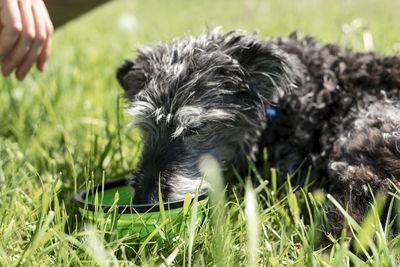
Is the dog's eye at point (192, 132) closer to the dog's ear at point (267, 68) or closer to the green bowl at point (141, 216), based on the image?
the dog's ear at point (267, 68)

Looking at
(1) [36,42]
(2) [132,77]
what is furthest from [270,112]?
(1) [36,42]

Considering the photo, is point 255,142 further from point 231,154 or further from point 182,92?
point 182,92

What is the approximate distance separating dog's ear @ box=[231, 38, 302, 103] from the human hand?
1.59m

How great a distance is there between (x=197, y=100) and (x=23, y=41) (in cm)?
147

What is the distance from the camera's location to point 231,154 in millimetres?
3666

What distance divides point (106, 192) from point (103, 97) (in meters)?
2.90

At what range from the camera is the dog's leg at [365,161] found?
9.02 ft

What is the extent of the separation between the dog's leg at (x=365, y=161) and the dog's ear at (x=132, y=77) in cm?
173

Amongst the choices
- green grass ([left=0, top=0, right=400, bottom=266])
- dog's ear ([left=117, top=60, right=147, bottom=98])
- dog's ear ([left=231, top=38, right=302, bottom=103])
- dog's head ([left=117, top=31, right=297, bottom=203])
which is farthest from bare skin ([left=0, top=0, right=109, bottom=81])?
dog's ear ([left=231, top=38, right=302, bottom=103])

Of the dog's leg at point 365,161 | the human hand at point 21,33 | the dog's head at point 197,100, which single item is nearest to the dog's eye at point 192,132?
the dog's head at point 197,100

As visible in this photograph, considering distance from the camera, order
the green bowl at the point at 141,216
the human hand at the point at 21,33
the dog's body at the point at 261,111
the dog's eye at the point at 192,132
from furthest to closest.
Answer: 1. the dog's eye at the point at 192,132
2. the human hand at the point at 21,33
3. the dog's body at the point at 261,111
4. the green bowl at the point at 141,216

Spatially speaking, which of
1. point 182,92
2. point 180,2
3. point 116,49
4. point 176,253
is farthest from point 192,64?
point 180,2

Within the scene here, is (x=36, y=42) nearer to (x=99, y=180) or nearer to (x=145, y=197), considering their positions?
(x=99, y=180)

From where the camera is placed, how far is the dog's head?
3.16m
